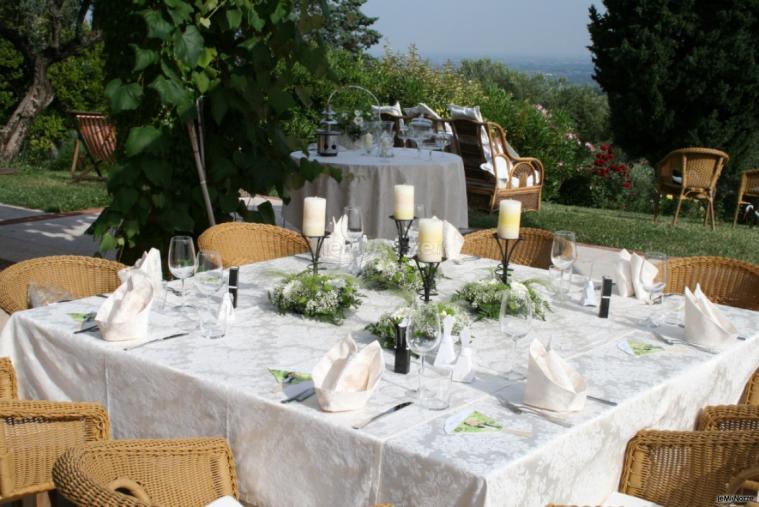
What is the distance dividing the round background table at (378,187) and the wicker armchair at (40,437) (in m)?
3.94

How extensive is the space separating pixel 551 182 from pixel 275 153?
7.75 metres

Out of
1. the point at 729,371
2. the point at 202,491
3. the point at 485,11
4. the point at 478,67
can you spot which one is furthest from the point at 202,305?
the point at 485,11

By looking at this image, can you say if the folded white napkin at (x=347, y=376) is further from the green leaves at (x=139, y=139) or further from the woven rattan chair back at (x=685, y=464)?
the green leaves at (x=139, y=139)

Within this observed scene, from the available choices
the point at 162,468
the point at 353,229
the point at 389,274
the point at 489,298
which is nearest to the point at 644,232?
the point at 353,229

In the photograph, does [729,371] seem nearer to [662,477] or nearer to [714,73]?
[662,477]

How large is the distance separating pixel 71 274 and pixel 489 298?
5.21 ft

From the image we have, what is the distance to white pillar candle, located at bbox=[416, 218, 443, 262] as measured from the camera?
2666 millimetres

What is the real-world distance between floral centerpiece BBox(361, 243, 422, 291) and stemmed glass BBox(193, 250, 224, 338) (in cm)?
56

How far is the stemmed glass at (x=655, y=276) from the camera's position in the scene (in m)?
3.06

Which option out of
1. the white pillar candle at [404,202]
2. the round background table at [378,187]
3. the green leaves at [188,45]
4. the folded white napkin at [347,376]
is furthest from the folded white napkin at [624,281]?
the round background table at [378,187]

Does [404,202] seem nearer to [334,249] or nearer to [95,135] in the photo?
[334,249]

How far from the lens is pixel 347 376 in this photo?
2.08m

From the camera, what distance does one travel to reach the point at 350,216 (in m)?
3.56

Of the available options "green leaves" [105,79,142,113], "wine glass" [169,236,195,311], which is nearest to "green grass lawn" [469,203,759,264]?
"green leaves" [105,79,142,113]
